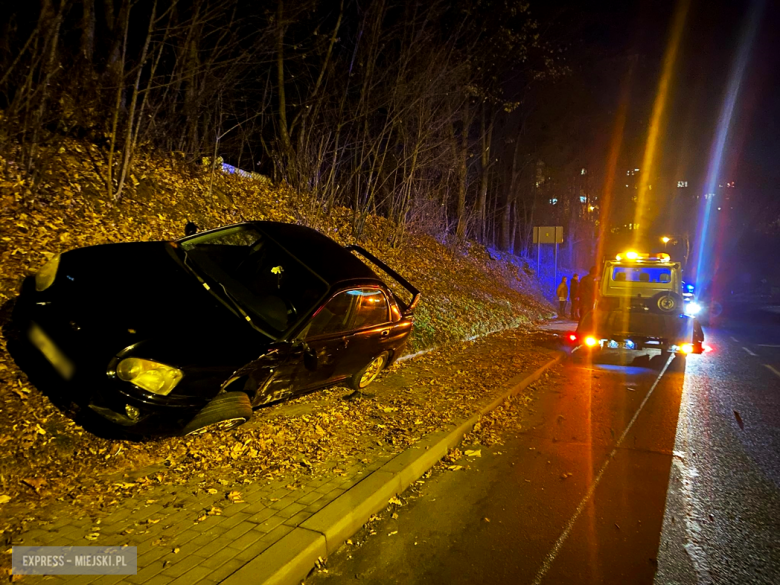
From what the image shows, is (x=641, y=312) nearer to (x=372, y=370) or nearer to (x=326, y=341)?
(x=372, y=370)

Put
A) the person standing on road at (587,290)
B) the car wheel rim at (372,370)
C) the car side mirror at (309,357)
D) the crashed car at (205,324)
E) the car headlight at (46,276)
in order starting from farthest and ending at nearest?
1. the person standing on road at (587,290)
2. the car wheel rim at (372,370)
3. the car side mirror at (309,357)
4. the car headlight at (46,276)
5. the crashed car at (205,324)

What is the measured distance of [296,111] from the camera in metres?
12.8

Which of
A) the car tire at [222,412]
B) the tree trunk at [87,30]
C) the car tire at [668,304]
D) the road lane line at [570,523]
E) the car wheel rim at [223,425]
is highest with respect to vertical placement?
the tree trunk at [87,30]

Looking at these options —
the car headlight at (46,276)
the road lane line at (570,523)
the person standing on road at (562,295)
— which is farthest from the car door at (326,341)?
the person standing on road at (562,295)

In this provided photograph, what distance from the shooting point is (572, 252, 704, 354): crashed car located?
999 centimetres

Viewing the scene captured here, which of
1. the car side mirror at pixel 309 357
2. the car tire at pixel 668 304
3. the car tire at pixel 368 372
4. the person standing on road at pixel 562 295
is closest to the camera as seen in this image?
the car side mirror at pixel 309 357

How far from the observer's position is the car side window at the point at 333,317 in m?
4.69

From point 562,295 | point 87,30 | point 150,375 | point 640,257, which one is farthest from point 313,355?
point 562,295

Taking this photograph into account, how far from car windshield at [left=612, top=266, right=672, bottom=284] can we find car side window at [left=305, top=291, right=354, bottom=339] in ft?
32.2

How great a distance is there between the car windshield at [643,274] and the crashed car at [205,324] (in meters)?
8.89

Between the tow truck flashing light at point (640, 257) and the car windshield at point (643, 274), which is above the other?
the tow truck flashing light at point (640, 257)

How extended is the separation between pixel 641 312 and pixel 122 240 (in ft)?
31.7

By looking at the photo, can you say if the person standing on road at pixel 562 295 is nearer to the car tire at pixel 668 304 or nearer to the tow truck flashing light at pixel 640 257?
the tow truck flashing light at pixel 640 257

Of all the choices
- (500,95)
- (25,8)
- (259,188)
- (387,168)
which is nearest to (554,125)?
(500,95)
